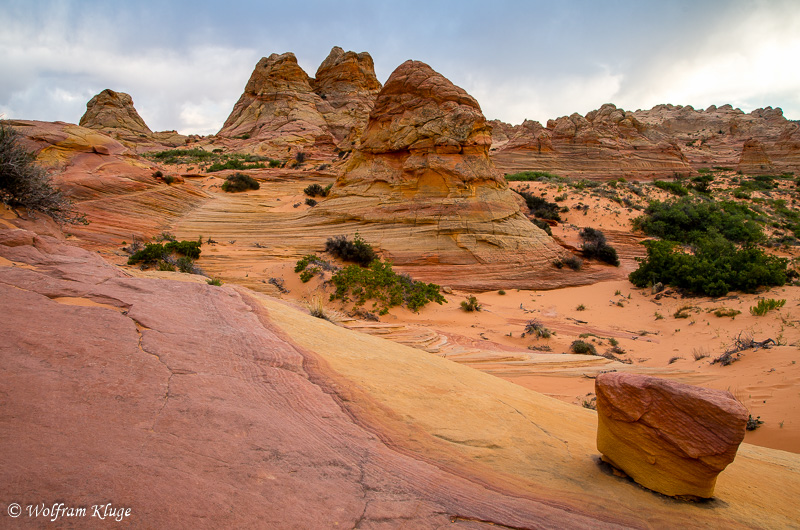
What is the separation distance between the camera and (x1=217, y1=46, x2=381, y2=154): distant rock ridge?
4041cm

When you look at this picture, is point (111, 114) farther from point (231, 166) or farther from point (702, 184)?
point (702, 184)

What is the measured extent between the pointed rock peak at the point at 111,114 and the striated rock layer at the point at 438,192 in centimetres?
4488

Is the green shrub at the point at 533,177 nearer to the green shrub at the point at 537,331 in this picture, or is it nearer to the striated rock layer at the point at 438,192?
the striated rock layer at the point at 438,192

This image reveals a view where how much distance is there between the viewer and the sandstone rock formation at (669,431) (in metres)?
2.21

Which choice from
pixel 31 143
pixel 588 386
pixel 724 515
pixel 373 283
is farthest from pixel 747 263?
pixel 31 143

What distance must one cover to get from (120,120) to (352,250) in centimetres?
4925

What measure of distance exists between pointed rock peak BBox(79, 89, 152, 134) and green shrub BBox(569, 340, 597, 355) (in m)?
55.2

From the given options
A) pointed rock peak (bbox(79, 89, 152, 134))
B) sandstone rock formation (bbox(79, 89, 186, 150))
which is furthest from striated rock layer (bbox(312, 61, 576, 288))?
pointed rock peak (bbox(79, 89, 152, 134))

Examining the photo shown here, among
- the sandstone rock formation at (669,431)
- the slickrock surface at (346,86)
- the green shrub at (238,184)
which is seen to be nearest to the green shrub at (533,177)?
the green shrub at (238,184)

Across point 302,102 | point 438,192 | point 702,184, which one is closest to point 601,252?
Answer: point 438,192

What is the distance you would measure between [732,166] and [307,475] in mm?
58269

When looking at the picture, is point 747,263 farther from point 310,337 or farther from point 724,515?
point 310,337

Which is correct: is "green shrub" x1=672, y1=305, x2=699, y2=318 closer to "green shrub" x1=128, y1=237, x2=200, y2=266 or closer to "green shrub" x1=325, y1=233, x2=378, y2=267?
"green shrub" x1=325, y1=233, x2=378, y2=267

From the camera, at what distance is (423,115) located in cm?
1509
